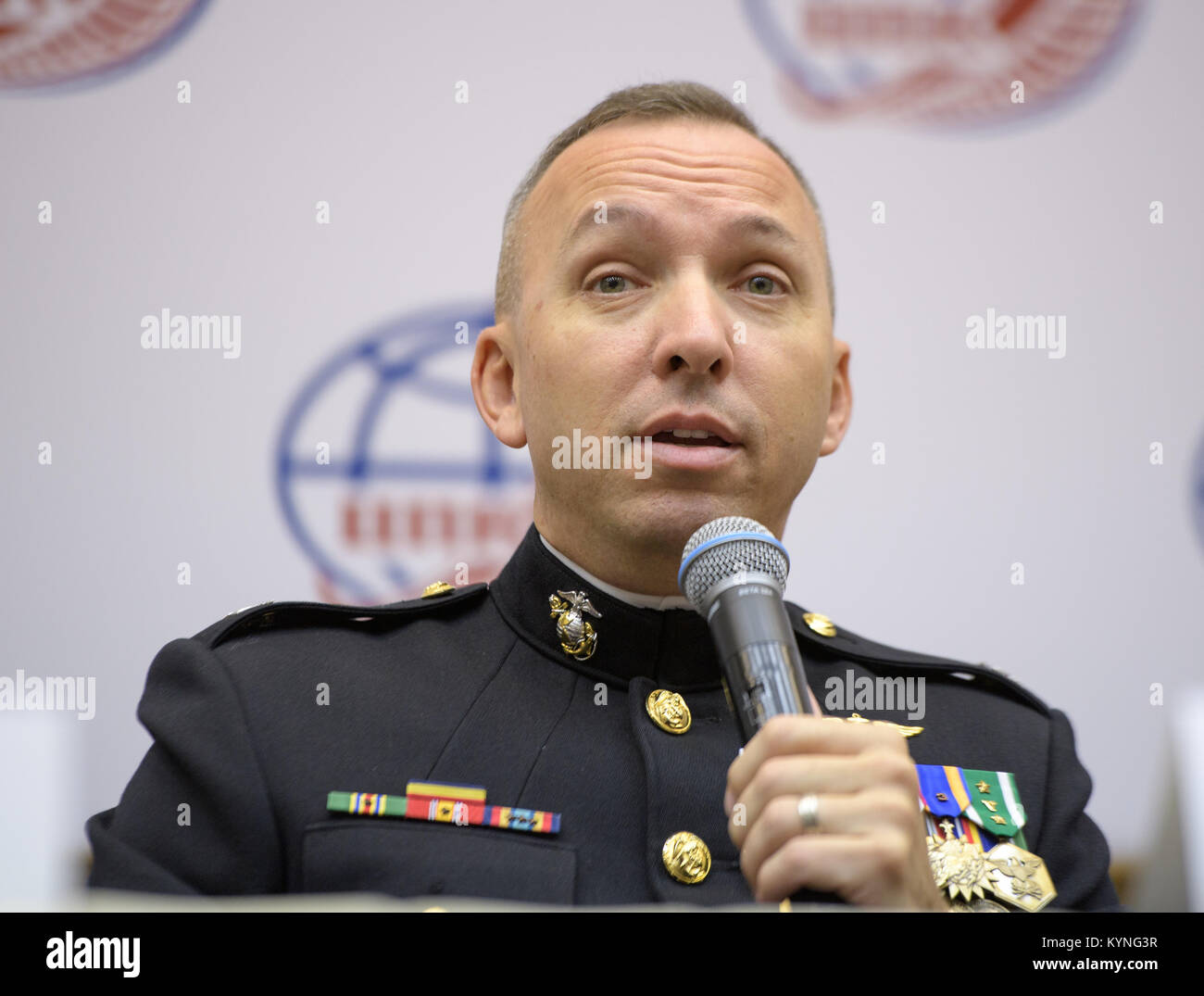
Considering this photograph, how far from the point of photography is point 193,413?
8.62 feet

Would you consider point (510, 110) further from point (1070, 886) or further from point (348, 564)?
A: point (1070, 886)

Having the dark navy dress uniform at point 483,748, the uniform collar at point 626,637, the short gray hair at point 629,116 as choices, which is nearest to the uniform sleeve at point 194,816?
the dark navy dress uniform at point 483,748

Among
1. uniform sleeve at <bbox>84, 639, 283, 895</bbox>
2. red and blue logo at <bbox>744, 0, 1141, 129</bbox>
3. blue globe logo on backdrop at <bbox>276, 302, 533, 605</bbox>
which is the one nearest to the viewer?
uniform sleeve at <bbox>84, 639, 283, 895</bbox>

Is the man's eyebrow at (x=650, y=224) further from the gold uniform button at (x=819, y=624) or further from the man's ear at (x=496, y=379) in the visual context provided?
the gold uniform button at (x=819, y=624)

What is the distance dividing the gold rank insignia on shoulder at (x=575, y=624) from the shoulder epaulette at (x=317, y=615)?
0.21 m

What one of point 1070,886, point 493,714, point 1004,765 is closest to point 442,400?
point 493,714

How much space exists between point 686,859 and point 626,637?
0.38m

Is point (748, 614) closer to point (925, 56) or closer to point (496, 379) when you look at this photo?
point (496, 379)

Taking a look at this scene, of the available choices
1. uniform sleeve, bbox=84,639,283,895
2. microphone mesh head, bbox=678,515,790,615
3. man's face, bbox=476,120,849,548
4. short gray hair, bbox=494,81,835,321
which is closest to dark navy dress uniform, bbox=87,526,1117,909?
uniform sleeve, bbox=84,639,283,895

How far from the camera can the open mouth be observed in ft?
5.57

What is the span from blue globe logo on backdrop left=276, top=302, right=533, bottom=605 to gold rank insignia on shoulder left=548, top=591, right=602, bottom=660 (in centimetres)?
86

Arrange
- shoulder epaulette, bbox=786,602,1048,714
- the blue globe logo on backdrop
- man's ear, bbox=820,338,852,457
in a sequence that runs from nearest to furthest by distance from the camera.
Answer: shoulder epaulette, bbox=786,602,1048,714
man's ear, bbox=820,338,852,457
the blue globe logo on backdrop

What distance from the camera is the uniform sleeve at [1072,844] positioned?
172 centimetres

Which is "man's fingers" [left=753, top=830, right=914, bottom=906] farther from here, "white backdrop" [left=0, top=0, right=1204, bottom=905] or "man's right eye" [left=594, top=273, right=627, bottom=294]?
"white backdrop" [left=0, top=0, right=1204, bottom=905]
